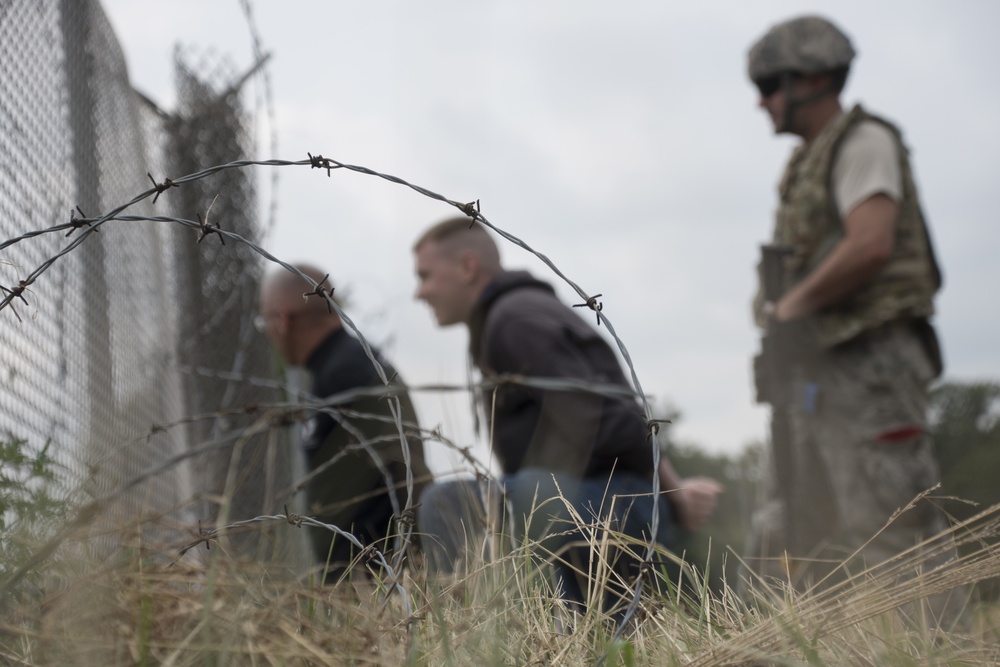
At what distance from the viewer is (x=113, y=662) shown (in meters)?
1.04

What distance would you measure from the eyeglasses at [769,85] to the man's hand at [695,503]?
1495 millimetres

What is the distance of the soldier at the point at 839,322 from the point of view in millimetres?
3264

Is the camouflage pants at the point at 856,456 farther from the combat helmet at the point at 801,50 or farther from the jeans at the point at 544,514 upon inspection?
the combat helmet at the point at 801,50

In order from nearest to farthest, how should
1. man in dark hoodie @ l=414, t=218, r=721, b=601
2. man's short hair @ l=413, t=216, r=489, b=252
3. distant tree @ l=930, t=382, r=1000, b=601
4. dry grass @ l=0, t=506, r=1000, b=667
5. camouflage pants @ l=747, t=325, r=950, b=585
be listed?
dry grass @ l=0, t=506, r=1000, b=667 < man in dark hoodie @ l=414, t=218, r=721, b=601 < camouflage pants @ l=747, t=325, r=950, b=585 < man's short hair @ l=413, t=216, r=489, b=252 < distant tree @ l=930, t=382, r=1000, b=601

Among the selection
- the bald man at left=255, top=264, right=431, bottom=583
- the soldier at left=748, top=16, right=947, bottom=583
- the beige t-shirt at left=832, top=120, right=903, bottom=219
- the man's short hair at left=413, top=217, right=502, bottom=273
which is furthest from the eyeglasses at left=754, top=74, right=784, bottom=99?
the bald man at left=255, top=264, right=431, bottom=583

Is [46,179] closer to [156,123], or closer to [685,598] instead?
[685,598]

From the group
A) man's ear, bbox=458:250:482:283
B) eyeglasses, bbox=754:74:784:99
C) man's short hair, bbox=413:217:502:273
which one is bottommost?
man's ear, bbox=458:250:482:283

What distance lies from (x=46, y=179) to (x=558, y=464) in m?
1.37

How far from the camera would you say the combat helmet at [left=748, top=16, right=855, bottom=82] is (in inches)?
141

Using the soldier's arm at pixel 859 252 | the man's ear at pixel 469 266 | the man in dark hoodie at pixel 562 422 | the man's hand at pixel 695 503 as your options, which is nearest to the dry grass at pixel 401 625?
the man in dark hoodie at pixel 562 422

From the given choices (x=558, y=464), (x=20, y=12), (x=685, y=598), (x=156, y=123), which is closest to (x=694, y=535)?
(x=558, y=464)

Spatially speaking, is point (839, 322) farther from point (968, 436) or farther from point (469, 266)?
point (968, 436)

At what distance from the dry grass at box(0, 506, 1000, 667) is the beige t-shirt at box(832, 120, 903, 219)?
2.08 m

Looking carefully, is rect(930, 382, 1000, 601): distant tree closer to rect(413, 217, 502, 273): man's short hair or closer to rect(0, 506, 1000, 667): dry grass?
rect(413, 217, 502, 273): man's short hair
